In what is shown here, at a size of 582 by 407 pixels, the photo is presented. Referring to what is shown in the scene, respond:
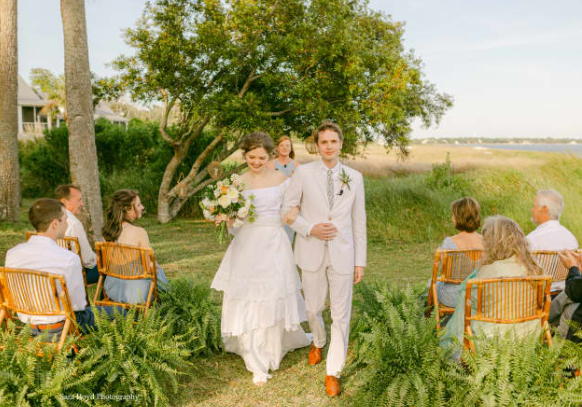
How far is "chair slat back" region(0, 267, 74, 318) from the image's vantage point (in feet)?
10.3

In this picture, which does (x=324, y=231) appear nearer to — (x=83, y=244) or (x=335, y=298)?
(x=335, y=298)

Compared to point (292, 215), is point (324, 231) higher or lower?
lower

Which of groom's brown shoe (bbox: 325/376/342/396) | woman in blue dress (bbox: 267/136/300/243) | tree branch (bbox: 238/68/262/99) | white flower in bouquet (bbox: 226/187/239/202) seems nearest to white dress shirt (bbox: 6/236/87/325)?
white flower in bouquet (bbox: 226/187/239/202)

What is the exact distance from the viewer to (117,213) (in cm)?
431

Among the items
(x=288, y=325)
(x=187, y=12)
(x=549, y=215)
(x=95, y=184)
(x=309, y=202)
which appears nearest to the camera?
(x=309, y=202)

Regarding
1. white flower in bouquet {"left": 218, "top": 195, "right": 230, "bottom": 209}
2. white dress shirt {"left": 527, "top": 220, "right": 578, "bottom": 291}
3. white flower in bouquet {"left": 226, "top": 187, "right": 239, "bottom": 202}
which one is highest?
white flower in bouquet {"left": 226, "top": 187, "right": 239, "bottom": 202}

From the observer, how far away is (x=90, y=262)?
4750 mm

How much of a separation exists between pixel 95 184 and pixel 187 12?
19.3 ft

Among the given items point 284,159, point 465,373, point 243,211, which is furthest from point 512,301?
point 284,159

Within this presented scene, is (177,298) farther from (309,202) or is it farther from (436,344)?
(436,344)

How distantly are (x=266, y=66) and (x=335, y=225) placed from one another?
897 cm

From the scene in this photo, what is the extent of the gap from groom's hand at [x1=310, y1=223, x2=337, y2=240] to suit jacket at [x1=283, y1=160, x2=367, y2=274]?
0.08 meters

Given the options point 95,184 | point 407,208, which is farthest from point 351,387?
point 407,208

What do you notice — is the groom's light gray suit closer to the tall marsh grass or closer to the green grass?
the green grass
